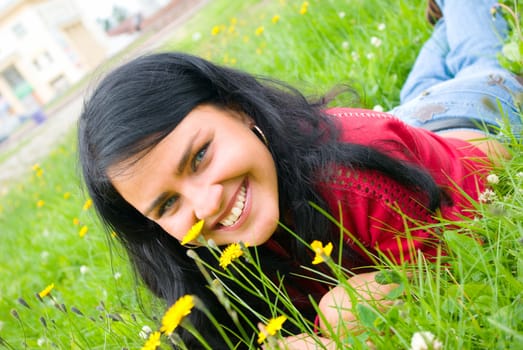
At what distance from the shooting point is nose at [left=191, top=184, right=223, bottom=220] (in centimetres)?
125

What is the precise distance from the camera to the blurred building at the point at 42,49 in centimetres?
3138

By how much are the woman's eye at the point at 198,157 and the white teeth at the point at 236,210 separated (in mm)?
134

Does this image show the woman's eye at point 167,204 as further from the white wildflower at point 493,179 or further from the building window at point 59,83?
the building window at point 59,83

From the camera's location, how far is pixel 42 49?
32000 mm

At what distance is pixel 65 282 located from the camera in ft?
8.50

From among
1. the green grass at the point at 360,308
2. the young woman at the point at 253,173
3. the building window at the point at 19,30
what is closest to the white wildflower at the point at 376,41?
the green grass at the point at 360,308

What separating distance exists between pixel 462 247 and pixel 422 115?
3.94ft

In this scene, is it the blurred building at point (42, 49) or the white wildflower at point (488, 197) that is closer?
the white wildflower at point (488, 197)

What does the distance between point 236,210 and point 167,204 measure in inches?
7.4

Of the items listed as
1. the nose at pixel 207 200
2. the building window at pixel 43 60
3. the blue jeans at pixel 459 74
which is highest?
the building window at pixel 43 60

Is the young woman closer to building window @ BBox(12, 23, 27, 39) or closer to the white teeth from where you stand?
the white teeth

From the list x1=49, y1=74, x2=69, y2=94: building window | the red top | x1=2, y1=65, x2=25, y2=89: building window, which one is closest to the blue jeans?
the red top

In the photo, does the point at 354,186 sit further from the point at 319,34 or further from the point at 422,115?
the point at 319,34

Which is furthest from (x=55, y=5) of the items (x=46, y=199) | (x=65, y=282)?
(x=65, y=282)
